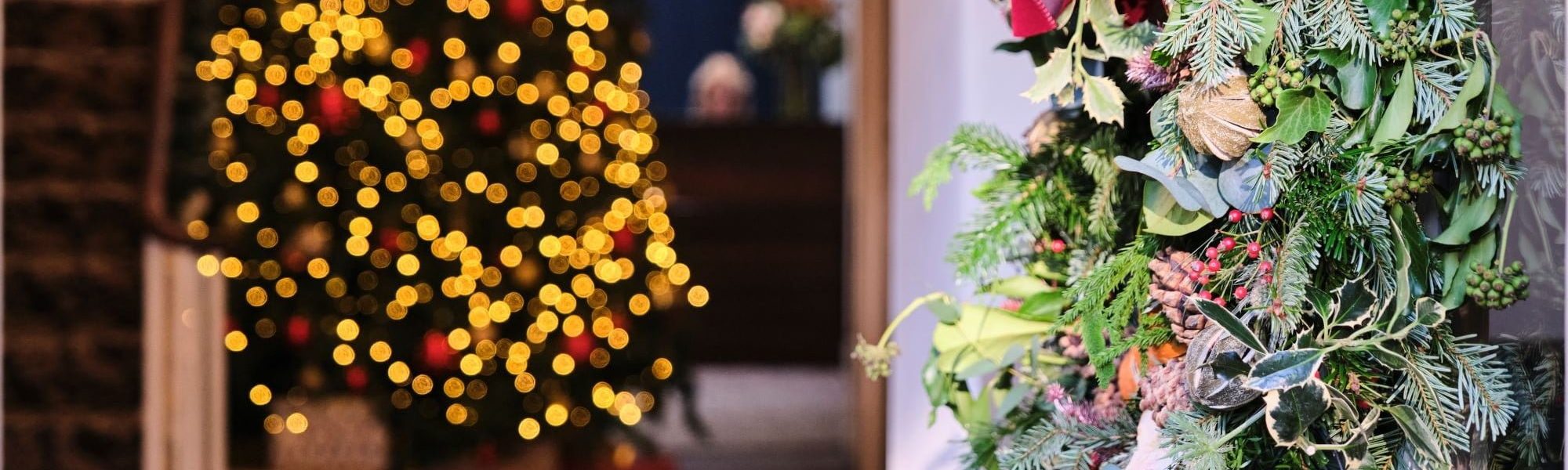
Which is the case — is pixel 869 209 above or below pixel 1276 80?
below

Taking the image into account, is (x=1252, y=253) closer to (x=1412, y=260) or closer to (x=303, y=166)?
(x=1412, y=260)

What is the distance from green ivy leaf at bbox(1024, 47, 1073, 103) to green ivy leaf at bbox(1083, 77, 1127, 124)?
17mm

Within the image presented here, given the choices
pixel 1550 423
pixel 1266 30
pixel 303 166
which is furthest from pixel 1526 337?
pixel 303 166

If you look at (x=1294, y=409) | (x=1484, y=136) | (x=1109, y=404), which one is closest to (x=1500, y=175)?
(x=1484, y=136)

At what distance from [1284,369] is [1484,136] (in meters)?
0.12

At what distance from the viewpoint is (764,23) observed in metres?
4.96

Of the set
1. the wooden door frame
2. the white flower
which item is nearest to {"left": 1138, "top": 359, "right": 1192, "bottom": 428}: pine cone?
the wooden door frame

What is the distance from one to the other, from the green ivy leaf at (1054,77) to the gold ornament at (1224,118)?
0.31 ft

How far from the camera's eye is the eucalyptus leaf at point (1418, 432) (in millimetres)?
434

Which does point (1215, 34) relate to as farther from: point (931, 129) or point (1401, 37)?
point (931, 129)

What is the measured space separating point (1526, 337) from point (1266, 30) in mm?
168

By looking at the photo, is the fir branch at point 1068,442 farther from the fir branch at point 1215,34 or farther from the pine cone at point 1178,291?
the fir branch at point 1215,34

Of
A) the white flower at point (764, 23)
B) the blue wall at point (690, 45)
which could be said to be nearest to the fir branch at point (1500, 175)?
the white flower at point (764, 23)

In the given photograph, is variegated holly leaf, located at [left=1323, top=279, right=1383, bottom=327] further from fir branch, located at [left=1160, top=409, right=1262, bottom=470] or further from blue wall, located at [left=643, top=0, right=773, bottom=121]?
blue wall, located at [left=643, top=0, right=773, bottom=121]
